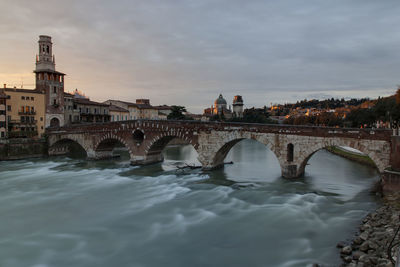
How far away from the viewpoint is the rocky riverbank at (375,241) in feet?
32.6

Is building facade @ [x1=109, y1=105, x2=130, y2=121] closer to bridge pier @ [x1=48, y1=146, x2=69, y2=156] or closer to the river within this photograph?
bridge pier @ [x1=48, y1=146, x2=69, y2=156]

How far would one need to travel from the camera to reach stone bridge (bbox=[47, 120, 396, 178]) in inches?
768

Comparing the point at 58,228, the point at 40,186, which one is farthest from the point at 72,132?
the point at 58,228

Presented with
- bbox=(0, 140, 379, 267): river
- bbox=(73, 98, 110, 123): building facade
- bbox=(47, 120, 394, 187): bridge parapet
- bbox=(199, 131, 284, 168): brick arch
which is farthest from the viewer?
bbox=(73, 98, 110, 123): building facade

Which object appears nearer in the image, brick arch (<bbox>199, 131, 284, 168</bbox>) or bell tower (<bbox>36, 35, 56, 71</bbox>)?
brick arch (<bbox>199, 131, 284, 168</bbox>)

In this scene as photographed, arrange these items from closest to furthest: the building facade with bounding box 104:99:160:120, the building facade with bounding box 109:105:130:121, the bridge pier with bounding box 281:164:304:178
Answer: the bridge pier with bounding box 281:164:304:178
the building facade with bounding box 109:105:130:121
the building facade with bounding box 104:99:160:120

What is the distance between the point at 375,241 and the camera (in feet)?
37.0

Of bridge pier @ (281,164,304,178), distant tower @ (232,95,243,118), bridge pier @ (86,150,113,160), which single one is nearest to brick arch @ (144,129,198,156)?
bridge pier @ (86,150,113,160)

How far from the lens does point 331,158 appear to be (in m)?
35.8

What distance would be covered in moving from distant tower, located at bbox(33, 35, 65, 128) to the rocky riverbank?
39.8m

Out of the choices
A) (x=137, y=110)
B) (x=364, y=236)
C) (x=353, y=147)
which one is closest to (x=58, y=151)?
(x=137, y=110)

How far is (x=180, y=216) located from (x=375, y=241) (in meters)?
9.19

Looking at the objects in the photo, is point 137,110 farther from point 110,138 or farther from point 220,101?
point 220,101

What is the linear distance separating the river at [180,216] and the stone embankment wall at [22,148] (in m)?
8.86
